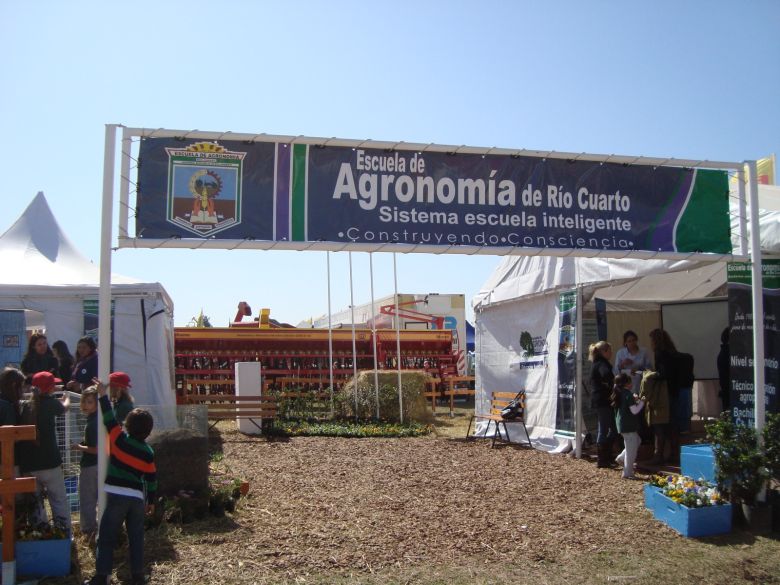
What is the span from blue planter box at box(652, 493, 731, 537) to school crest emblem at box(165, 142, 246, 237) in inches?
181

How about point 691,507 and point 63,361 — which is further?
point 63,361

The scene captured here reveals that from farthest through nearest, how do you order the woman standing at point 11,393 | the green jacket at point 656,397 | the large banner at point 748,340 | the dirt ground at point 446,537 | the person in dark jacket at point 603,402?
the person in dark jacket at point 603,402 → the green jacket at point 656,397 → the large banner at point 748,340 → the woman standing at point 11,393 → the dirt ground at point 446,537

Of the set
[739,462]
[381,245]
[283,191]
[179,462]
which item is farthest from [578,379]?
[179,462]

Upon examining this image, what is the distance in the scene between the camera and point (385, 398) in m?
15.5

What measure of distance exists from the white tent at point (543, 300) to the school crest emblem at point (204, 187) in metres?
5.49

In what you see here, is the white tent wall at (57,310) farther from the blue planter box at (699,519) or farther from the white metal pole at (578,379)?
the blue planter box at (699,519)

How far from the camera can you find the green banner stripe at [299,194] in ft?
21.1

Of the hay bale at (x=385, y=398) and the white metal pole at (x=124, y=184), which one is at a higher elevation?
the white metal pole at (x=124, y=184)

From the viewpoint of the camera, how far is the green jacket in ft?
30.7

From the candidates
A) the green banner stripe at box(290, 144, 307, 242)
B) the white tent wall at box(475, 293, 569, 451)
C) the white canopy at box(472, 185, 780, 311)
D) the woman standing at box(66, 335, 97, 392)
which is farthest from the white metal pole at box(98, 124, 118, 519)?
the white tent wall at box(475, 293, 569, 451)

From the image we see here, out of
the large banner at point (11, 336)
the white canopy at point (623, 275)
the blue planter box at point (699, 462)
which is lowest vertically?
the blue planter box at point (699, 462)

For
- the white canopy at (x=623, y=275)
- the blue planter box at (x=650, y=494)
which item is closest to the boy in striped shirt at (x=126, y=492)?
the blue planter box at (x=650, y=494)

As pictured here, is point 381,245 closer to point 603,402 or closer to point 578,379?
point 603,402

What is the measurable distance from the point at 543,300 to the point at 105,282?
24.7ft
